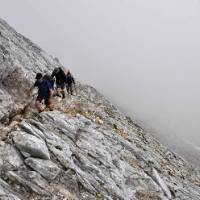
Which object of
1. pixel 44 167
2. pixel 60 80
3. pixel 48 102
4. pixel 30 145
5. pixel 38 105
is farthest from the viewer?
pixel 60 80

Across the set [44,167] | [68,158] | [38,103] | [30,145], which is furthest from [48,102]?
[44,167]

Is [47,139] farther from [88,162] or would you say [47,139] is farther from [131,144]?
[131,144]

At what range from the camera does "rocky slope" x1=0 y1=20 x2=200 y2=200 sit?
66.8ft

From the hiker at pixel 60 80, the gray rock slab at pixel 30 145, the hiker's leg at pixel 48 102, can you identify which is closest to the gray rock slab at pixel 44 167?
the gray rock slab at pixel 30 145

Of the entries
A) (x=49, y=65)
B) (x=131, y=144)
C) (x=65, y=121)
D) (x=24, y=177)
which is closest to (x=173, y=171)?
(x=131, y=144)

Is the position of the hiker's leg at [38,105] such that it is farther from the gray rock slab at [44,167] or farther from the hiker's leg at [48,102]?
the gray rock slab at [44,167]

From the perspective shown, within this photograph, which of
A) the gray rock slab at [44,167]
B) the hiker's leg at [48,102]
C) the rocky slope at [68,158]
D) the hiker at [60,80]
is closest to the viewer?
the rocky slope at [68,158]

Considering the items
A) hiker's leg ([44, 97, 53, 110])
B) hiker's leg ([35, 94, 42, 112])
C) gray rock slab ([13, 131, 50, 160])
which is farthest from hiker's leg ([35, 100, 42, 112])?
gray rock slab ([13, 131, 50, 160])

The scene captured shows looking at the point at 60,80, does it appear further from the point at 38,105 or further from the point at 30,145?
the point at 30,145

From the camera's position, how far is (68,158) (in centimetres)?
2303

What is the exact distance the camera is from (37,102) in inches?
1126

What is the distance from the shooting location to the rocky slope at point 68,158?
66.8ft

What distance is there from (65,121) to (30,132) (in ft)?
15.5

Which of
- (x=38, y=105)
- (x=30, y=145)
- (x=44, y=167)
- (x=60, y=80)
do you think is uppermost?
(x=60, y=80)
